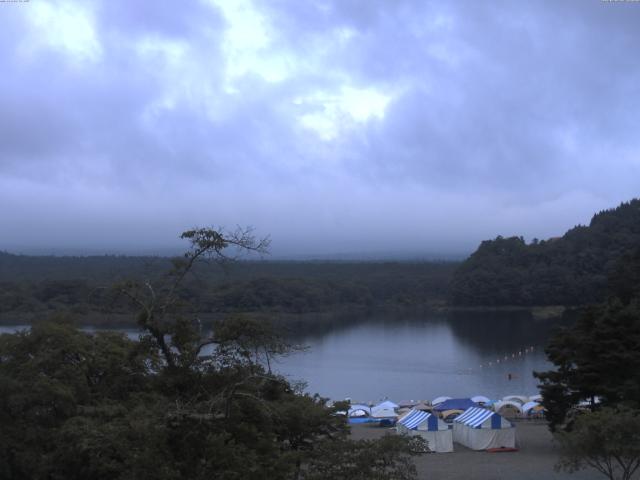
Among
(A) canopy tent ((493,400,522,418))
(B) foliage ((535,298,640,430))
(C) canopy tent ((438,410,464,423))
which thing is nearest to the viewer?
(B) foliage ((535,298,640,430))

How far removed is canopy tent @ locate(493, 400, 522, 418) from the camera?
21922 mm

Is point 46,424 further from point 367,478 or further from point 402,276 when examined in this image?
point 402,276

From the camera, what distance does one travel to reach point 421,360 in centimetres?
3581

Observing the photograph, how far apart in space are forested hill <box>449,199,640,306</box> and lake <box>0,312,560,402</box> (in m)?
8.79

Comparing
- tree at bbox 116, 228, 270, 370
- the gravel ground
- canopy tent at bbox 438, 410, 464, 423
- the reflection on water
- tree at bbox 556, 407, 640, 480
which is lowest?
the reflection on water

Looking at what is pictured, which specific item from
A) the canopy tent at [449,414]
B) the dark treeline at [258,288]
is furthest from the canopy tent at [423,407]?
the dark treeline at [258,288]

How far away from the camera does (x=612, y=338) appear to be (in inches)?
584

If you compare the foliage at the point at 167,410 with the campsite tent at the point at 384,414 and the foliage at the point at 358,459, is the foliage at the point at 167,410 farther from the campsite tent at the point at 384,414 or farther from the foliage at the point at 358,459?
the campsite tent at the point at 384,414

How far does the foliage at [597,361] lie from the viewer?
1446cm

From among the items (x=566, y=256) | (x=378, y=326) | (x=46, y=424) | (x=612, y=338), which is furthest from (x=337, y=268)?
(x=46, y=424)

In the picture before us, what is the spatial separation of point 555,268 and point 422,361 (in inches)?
1177

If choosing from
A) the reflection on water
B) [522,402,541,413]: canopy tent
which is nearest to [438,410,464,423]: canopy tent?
[522,402,541,413]: canopy tent

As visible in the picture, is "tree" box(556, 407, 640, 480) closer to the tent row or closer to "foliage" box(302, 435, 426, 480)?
"foliage" box(302, 435, 426, 480)

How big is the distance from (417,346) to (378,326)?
10.3 meters
